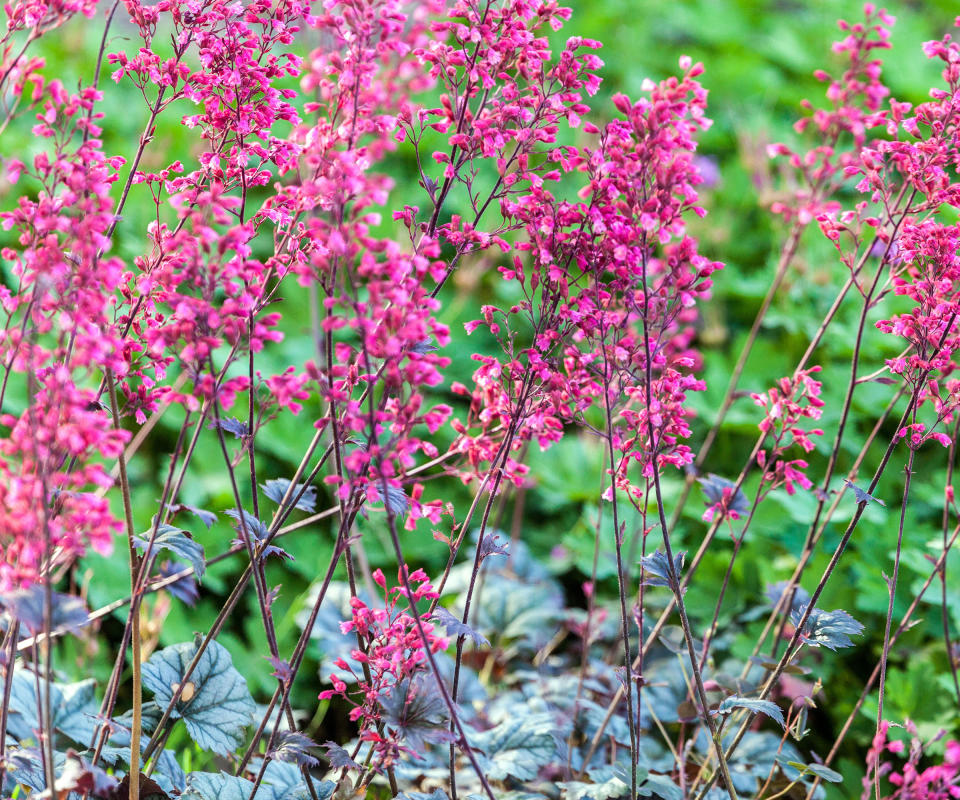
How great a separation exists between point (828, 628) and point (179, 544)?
134 cm

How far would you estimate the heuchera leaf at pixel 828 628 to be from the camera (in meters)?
1.97

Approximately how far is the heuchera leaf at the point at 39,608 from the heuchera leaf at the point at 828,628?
139 cm

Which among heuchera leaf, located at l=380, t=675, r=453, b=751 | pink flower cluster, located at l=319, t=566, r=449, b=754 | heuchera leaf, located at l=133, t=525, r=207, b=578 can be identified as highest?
heuchera leaf, located at l=133, t=525, r=207, b=578

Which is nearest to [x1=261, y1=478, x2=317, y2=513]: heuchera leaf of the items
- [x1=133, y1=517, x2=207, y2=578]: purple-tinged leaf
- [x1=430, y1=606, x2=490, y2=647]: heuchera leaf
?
[x1=133, y1=517, x2=207, y2=578]: purple-tinged leaf

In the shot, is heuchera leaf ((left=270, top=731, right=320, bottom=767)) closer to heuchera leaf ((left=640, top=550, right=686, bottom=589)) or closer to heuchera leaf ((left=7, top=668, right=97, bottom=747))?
heuchera leaf ((left=7, top=668, right=97, bottom=747))

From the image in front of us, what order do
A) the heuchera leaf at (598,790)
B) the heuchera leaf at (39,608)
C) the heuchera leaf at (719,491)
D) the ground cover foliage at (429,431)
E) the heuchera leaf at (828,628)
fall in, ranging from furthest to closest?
the heuchera leaf at (719,491) → the heuchera leaf at (598,790) → the heuchera leaf at (828,628) → the ground cover foliage at (429,431) → the heuchera leaf at (39,608)

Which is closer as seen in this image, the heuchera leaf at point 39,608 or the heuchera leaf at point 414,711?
the heuchera leaf at point 39,608

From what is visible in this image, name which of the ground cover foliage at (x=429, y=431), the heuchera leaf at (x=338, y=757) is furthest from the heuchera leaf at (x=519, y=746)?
the heuchera leaf at (x=338, y=757)

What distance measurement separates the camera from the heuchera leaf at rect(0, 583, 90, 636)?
1.32 meters

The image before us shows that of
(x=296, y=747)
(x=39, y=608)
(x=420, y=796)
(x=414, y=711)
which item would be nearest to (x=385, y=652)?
(x=414, y=711)

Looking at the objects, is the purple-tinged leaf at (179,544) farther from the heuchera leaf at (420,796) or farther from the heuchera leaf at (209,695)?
the heuchera leaf at (420,796)

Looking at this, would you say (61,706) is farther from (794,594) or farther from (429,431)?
(794,594)

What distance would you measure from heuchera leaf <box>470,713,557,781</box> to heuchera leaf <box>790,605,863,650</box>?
0.67 metres

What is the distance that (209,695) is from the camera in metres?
2.13
